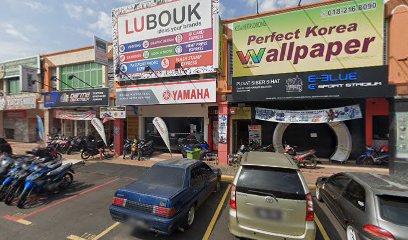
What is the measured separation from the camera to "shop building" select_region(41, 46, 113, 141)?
49.8 ft

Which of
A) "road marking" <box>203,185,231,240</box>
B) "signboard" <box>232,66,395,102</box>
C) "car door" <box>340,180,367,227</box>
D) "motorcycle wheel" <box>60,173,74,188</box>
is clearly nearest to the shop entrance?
"signboard" <box>232,66,395,102</box>

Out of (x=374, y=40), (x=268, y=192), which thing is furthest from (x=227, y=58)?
(x=268, y=192)

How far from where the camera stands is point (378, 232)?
3.58 meters

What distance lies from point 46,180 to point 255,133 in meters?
10.7

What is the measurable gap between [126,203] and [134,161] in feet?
27.8

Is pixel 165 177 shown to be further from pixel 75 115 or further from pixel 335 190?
pixel 75 115

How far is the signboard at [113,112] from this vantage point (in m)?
13.5

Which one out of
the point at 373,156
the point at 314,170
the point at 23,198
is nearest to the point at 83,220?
the point at 23,198

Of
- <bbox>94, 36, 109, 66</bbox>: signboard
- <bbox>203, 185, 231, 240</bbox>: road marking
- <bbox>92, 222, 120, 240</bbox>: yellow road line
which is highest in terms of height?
<bbox>94, 36, 109, 66</bbox>: signboard

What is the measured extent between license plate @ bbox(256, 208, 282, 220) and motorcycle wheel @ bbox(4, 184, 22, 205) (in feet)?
24.9

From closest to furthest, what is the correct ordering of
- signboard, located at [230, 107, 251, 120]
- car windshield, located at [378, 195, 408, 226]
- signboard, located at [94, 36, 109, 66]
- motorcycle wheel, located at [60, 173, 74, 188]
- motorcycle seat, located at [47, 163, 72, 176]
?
car windshield, located at [378, 195, 408, 226]
motorcycle seat, located at [47, 163, 72, 176]
motorcycle wheel, located at [60, 173, 74, 188]
signboard, located at [230, 107, 251, 120]
signboard, located at [94, 36, 109, 66]

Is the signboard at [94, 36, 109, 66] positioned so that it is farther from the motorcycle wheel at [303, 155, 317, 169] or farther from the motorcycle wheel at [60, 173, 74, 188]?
the motorcycle wheel at [303, 155, 317, 169]

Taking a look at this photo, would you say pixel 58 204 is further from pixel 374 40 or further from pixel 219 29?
pixel 374 40

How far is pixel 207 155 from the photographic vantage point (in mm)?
12852
